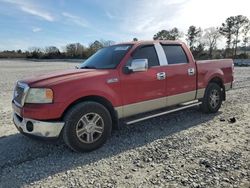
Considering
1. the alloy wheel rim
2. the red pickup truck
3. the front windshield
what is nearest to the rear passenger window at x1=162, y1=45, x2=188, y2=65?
the red pickup truck

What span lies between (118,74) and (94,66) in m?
0.78

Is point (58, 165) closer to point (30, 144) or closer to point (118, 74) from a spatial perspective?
point (30, 144)

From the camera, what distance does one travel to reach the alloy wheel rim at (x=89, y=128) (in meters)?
4.44

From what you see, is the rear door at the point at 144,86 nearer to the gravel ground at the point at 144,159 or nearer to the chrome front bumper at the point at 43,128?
the gravel ground at the point at 144,159

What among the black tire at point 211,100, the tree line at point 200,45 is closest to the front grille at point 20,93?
the black tire at point 211,100

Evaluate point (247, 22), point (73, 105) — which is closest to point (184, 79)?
point (73, 105)

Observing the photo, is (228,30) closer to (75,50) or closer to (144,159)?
(75,50)

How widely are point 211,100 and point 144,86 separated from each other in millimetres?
2455

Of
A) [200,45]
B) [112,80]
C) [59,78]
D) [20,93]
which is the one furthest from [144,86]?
[200,45]

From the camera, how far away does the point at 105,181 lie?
3.56 m

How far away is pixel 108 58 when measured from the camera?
17.7ft

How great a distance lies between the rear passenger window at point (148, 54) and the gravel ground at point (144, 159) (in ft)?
4.74

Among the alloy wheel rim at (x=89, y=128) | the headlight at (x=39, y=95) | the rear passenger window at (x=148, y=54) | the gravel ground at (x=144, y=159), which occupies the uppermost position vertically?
the rear passenger window at (x=148, y=54)

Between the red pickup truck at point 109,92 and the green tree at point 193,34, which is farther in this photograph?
the green tree at point 193,34
